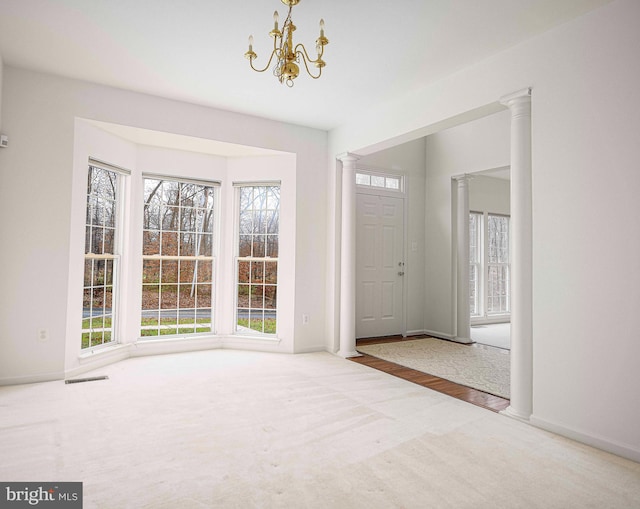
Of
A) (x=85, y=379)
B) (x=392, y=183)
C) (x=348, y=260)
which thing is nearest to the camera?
(x=85, y=379)

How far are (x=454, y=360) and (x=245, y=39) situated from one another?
4.07 m

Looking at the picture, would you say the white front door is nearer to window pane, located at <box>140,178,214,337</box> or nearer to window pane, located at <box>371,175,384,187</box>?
window pane, located at <box>371,175,384,187</box>

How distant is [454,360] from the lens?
4.79 m

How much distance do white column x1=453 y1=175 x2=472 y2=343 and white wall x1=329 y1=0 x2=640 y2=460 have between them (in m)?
3.01

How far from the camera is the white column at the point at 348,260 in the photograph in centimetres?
504

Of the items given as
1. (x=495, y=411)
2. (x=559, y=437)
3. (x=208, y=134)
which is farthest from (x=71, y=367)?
(x=559, y=437)

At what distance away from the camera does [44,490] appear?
2.04m

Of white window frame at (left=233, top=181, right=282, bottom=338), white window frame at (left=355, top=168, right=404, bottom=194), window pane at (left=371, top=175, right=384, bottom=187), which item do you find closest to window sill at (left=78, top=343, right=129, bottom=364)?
white window frame at (left=233, top=181, right=282, bottom=338)

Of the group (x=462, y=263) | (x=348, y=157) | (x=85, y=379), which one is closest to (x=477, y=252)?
(x=462, y=263)

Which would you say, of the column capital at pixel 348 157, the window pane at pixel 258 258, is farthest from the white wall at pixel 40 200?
the column capital at pixel 348 157

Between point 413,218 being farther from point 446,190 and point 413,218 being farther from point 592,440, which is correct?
point 592,440

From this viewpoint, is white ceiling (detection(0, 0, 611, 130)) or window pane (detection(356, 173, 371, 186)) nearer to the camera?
white ceiling (detection(0, 0, 611, 130))

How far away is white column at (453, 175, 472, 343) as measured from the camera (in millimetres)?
5930

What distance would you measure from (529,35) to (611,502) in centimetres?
307
